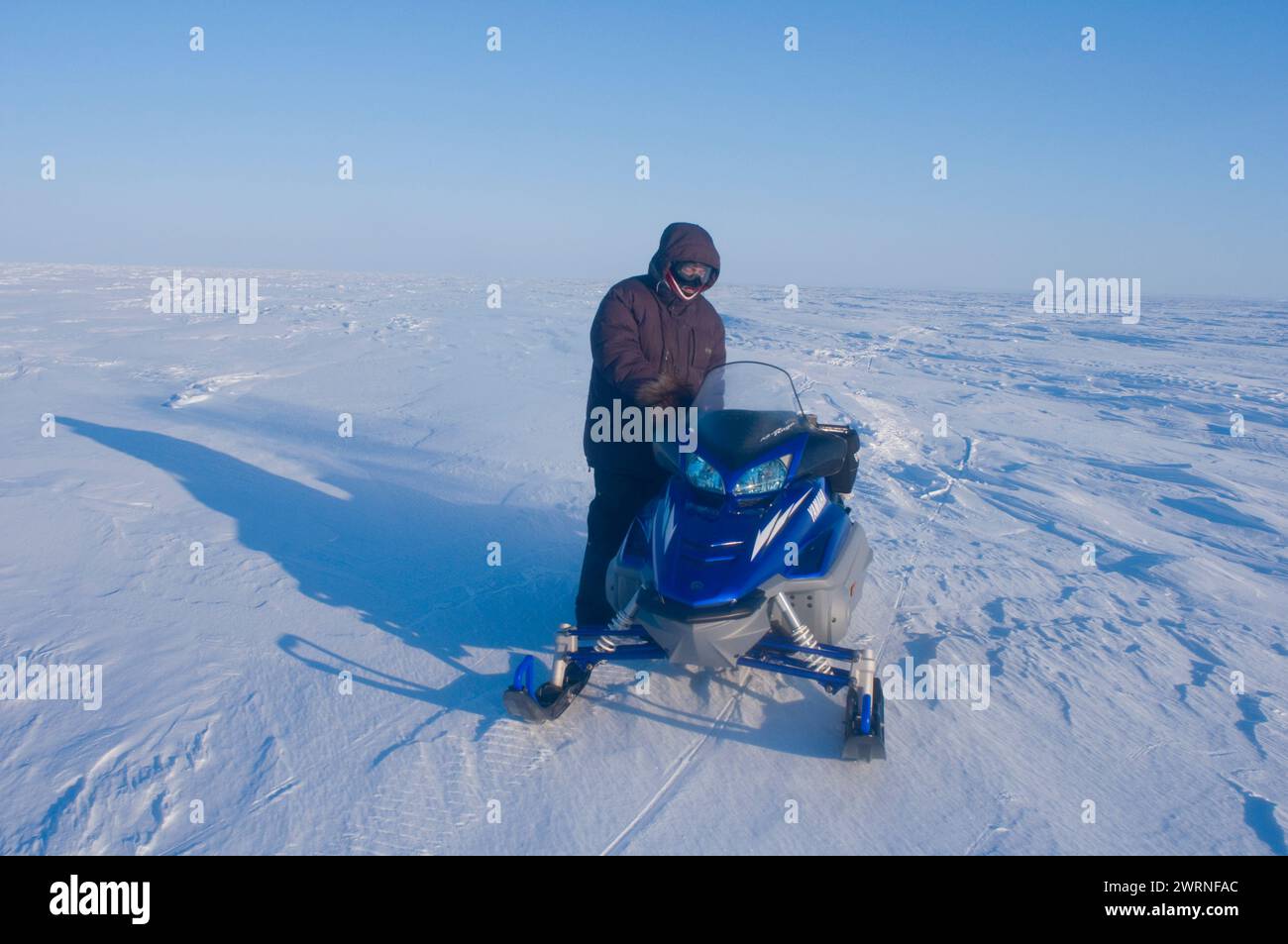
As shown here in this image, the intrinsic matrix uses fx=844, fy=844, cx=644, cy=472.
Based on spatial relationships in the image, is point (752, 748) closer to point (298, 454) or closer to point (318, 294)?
point (298, 454)

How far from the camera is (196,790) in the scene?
2.77m

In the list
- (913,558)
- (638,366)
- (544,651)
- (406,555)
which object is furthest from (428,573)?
(913,558)

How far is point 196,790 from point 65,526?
10.7ft

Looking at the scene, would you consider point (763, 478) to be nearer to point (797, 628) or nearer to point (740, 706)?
point (797, 628)

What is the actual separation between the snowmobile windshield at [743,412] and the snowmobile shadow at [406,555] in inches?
52.7

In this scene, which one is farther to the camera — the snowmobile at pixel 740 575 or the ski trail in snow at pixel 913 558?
the ski trail in snow at pixel 913 558

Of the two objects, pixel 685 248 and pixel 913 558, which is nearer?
pixel 685 248

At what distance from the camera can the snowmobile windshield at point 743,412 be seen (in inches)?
127

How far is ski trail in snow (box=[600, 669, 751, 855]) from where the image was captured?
2617 mm

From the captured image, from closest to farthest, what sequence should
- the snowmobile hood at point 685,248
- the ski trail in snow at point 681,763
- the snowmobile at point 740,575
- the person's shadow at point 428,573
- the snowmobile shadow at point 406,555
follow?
the ski trail in snow at point 681,763
the snowmobile at point 740,575
the person's shadow at point 428,573
the snowmobile hood at point 685,248
the snowmobile shadow at point 406,555

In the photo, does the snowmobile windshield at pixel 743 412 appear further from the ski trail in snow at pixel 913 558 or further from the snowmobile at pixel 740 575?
the ski trail in snow at pixel 913 558

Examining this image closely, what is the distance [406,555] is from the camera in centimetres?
492

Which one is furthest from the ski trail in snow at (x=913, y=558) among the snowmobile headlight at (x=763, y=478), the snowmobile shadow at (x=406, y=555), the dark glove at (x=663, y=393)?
the snowmobile shadow at (x=406, y=555)

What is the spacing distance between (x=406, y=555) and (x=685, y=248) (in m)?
2.48
